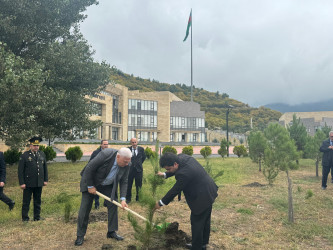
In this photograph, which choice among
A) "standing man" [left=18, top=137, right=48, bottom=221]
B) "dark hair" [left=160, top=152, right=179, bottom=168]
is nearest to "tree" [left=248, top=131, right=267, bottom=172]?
"standing man" [left=18, top=137, right=48, bottom=221]

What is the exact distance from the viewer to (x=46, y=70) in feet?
38.7

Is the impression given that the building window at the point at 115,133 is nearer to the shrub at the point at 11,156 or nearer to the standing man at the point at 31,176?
the shrub at the point at 11,156

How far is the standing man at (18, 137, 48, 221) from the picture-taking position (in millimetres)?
5930

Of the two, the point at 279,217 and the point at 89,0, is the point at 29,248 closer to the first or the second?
the point at 279,217

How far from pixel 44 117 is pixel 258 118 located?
437 feet

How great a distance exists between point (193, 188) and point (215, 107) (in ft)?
456

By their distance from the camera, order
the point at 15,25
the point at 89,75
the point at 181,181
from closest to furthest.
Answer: the point at 181,181, the point at 15,25, the point at 89,75

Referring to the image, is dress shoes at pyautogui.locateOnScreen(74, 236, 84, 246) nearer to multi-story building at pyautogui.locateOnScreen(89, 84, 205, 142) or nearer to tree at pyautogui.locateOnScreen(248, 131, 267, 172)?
tree at pyautogui.locateOnScreen(248, 131, 267, 172)

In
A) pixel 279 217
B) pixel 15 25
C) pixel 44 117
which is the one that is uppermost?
pixel 15 25

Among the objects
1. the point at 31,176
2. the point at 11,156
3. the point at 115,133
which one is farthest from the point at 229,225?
the point at 115,133

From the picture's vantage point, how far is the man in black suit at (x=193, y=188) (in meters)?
3.98

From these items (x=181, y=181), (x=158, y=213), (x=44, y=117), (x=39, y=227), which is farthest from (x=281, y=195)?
(x=44, y=117)

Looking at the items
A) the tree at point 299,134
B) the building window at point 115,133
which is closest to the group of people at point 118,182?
the tree at point 299,134

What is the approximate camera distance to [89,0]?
13.2 meters
